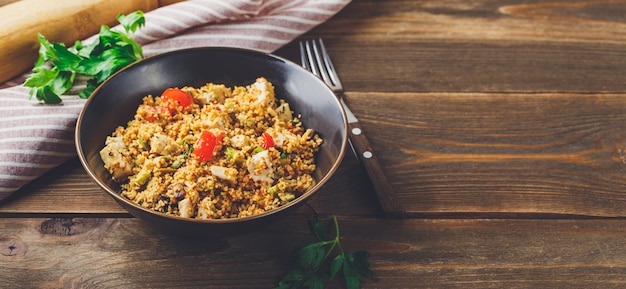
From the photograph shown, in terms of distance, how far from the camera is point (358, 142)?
71.0 inches

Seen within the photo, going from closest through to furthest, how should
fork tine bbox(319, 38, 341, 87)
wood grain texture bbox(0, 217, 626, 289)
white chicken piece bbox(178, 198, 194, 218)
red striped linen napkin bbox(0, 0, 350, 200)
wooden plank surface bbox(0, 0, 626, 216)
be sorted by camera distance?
white chicken piece bbox(178, 198, 194, 218) → wood grain texture bbox(0, 217, 626, 289) → red striped linen napkin bbox(0, 0, 350, 200) → wooden plank surface bbox(0, 0, 626, 216) → fork tine bbox(319, 38, 341, 87)

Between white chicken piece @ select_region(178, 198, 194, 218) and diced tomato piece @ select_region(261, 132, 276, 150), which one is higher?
diced tomato piece @ select_region(261, 132, 276, 150)

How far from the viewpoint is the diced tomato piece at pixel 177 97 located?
1.68m

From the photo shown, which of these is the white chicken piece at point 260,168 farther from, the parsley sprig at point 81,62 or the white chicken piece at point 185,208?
the parsley sprig at point 81,62

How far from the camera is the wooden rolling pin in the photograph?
6.06ft

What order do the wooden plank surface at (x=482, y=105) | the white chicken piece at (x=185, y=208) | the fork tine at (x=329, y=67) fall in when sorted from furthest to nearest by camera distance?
the fork tine at (x=329, y=67), the wooden plank surface at (x=482, y=105), the white chicken piece at (x=185, y=208)

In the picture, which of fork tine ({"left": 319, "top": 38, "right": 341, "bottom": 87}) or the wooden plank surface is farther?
fork tine ({"left": 319, "top": 38, "right": 341, "bottom": 87})

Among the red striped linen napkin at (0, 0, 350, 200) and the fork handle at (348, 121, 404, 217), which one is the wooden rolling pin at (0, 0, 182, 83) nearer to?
the red striped linen napkin at (0, 0, 350, 200)

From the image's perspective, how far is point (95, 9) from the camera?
1999mm

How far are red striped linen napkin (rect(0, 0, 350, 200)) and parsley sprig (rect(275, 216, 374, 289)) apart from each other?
746 millimetres

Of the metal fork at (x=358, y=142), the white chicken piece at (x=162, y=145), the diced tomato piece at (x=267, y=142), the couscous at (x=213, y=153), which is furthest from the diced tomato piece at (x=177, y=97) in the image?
the metal fork at (x=358, y=142)

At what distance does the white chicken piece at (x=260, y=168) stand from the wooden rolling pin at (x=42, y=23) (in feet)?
2.91

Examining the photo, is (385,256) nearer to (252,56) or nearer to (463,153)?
(463,153)

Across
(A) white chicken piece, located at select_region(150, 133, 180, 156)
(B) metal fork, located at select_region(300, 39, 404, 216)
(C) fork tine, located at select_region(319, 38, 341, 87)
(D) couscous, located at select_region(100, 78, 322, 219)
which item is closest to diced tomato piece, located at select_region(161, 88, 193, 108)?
(D) couscous, located at select_region(100, 78, 322, 219)
